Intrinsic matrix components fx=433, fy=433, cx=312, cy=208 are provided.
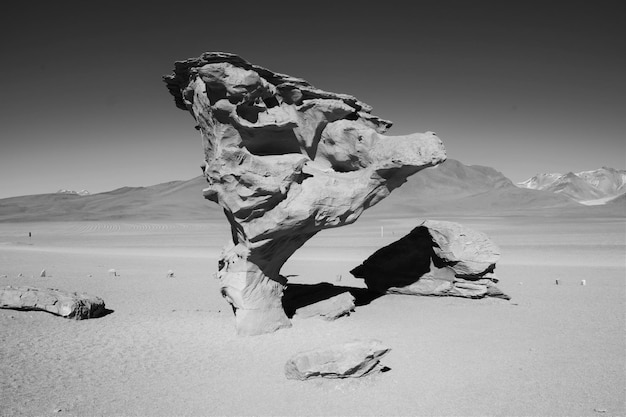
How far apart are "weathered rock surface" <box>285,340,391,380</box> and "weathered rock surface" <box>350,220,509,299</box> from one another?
664 cm

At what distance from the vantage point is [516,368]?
8.07 metres

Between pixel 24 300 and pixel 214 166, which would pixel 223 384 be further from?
pixel 24 300

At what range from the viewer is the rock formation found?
9.49 metres

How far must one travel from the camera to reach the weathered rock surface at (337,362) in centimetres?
725

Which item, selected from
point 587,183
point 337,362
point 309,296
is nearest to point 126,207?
point 309,296

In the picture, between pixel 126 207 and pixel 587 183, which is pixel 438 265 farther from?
pixel 587 183

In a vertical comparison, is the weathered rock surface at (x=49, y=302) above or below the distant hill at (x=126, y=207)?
below

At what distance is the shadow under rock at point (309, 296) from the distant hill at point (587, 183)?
6432 inches

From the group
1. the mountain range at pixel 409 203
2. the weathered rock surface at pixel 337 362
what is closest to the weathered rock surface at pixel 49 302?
the weathered rock surface at pixel 337 362

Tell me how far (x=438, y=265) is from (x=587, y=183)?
182527 mm

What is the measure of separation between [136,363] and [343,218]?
216 inches

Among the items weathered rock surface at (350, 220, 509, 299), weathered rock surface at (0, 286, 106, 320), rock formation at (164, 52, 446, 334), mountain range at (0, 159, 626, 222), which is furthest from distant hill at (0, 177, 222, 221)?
rock formation at (164, 52, 446, 334)

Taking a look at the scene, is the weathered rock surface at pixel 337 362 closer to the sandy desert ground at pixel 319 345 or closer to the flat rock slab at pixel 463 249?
the sandy desert ground at pixel 319 345

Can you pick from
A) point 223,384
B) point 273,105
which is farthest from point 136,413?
point 273,105
